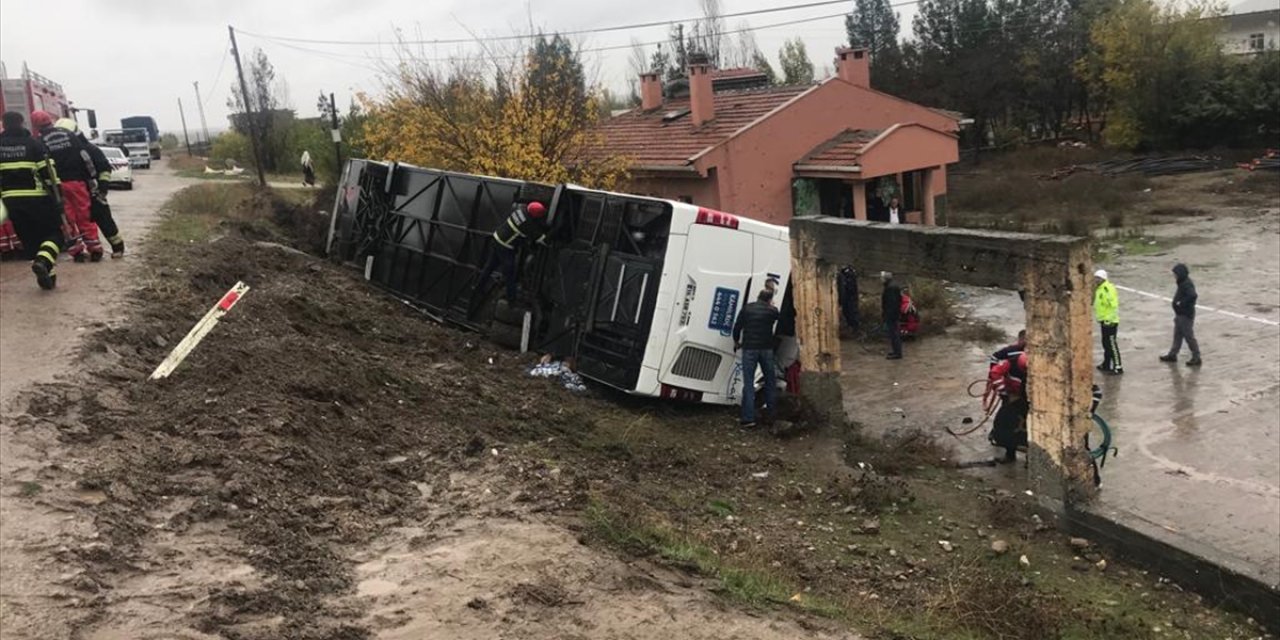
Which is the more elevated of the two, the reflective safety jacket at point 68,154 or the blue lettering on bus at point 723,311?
the reflective safety jacket at point 68,154

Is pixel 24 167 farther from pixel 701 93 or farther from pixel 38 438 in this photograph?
pixel 701 93

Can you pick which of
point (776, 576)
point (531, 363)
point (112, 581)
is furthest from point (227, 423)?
point (531, 363)

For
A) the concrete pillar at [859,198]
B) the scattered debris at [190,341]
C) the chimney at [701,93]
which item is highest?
the chimney at [701,93]

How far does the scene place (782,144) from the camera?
71.6 feet

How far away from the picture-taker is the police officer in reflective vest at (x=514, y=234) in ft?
36.9

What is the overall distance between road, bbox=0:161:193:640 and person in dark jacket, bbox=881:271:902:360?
35.2 ft

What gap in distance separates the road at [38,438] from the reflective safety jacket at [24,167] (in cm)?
99

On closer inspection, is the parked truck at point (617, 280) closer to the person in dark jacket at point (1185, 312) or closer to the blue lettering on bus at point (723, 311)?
the blue lettering on bus at point (723, 311)

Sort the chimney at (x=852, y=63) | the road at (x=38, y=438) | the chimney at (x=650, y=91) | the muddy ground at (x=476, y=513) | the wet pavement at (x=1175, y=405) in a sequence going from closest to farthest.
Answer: the road at (x=38, y=438) < the muddy ground at (x=476, y=513) < the wet pavement at (x=1175, y=405) < the chimney at (x=852, y=63) < the chimney at (x=650, y=91)

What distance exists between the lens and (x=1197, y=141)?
4462 cm

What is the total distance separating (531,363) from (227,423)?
4.87 meters

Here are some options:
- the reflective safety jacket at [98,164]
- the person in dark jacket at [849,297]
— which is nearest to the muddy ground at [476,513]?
the reflective safety jacket at [98,164]

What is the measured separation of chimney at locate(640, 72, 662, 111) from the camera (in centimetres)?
2717

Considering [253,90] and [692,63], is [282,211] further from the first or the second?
[253,90]
